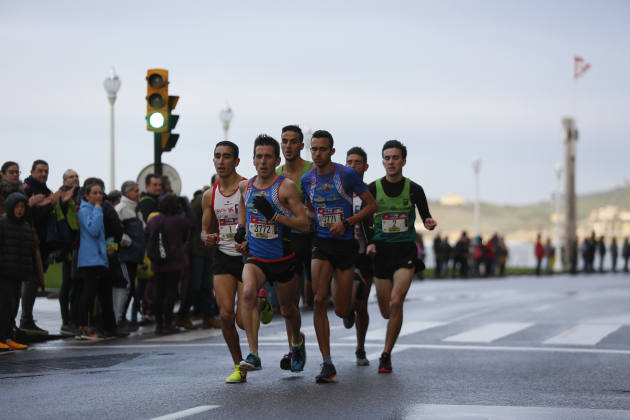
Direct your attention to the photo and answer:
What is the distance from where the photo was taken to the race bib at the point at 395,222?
10.4m

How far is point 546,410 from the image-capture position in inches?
309

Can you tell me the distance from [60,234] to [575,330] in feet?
24.7

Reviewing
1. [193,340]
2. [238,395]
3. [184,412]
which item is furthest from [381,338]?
[184,412]

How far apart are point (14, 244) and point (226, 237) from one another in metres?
3.63

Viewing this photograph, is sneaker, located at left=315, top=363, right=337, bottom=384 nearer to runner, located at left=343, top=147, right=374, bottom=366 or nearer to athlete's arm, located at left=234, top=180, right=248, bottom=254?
athlete's arm, located at left=234, top=180, right=248, bottom=254

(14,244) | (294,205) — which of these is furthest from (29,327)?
(294,205)

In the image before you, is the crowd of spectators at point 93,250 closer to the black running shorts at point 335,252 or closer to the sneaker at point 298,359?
the sneaker at point 298,359

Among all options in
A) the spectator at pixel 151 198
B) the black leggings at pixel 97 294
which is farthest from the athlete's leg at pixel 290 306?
the spectator at pixel 151 198

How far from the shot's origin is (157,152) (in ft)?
53.5

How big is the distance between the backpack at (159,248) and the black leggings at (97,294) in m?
0.72

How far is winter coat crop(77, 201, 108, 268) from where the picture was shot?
13508mm

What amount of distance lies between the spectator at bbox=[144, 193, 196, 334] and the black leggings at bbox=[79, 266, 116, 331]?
31.4 inches

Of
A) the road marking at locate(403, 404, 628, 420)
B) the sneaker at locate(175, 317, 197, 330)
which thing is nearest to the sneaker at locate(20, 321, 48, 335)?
the sneaker at locate(175, 317, 197, 330)

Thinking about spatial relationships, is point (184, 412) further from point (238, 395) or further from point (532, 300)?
point (532, 300)
